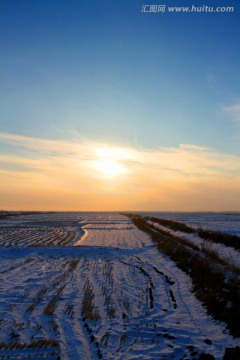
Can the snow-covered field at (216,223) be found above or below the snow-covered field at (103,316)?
above

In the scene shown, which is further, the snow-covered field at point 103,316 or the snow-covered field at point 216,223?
the snow-covered field at point 216,223

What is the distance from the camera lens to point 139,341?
21.5 feet

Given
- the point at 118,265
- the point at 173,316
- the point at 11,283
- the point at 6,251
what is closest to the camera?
the point at 173,316

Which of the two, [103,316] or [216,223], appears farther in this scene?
[216,223]

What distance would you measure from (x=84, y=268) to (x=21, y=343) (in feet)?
27.4

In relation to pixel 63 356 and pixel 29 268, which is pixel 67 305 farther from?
pixel 29 268

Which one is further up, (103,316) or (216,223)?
(216,223)

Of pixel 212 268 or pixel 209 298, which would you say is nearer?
pixel 209 298

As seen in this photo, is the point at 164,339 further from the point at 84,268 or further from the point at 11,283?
the point at 84,268

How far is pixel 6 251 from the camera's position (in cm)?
2036

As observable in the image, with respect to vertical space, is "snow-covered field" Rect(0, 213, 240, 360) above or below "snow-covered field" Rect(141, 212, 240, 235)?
below

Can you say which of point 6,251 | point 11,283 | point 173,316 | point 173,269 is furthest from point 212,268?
point 6,251

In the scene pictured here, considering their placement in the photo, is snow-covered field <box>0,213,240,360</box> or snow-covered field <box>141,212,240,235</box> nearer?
snow-covered field <box>0,213,240,360</box>

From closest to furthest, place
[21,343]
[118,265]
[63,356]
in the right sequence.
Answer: [63,356]
[21,343]
[118,265]
